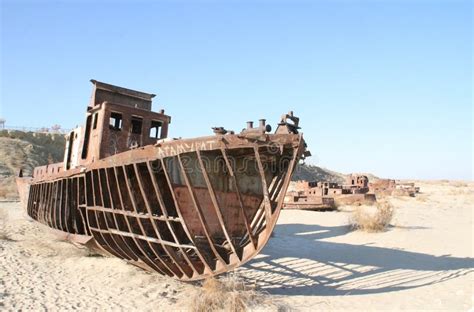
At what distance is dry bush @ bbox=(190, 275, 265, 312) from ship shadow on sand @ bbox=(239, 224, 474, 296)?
128 centimetres

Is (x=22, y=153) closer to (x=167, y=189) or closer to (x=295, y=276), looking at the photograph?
(x=167, y=189)

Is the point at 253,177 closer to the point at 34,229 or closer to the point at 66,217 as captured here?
the point at 66,217

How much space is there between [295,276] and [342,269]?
1.41 metres

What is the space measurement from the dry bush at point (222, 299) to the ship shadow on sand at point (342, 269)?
1.28 meters

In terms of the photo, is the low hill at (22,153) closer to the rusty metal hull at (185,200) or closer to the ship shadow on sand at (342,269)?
the rusty metal hull at (185,200)

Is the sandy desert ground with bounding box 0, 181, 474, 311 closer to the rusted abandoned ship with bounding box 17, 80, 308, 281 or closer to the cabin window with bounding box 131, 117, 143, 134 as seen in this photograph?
the rusted abandoned ship with bounding box 17, 80, 308, 281

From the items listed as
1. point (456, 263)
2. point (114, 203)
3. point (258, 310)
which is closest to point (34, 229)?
point (114, 203)

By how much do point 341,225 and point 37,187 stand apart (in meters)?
12.3

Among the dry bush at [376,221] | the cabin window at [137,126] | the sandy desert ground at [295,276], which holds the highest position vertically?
the cabin window at [137,126]

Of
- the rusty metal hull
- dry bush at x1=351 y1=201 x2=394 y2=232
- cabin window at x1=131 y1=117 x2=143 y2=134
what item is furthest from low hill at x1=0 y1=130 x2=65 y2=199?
dry bush at x1=351 y1=201 x2=394 y2=232

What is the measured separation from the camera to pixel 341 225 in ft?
55.6

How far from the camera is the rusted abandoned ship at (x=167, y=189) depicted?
5.65 m

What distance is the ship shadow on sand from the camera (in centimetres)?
766

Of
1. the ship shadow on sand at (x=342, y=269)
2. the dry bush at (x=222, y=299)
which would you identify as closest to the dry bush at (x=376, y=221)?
the ship shadow on sand at (x=342, y=269)
